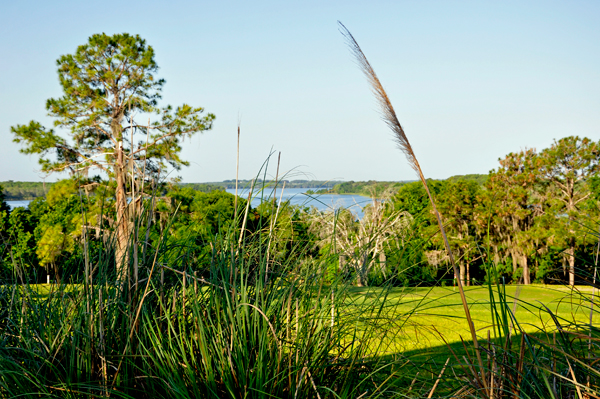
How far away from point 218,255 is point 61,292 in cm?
72

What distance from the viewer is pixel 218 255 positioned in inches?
69.7

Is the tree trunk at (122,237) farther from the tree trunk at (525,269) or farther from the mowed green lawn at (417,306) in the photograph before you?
the tree trunk at (525,269)

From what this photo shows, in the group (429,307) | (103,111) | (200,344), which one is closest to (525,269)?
(103,111)

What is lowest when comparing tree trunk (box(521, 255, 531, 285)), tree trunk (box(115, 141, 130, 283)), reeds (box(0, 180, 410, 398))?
tree trunk (box(521, 255, 531, 285))

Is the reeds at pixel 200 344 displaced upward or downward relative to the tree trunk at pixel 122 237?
downward

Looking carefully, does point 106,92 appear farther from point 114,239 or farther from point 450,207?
point 450,207

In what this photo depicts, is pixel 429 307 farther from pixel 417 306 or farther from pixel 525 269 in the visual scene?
pixel 525 269

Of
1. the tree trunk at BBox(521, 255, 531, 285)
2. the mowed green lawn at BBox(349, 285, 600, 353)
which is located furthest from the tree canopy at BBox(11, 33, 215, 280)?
the tree trunk at BBox(521, 255, 531, 285)

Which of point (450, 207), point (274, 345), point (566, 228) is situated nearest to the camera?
point (274, 345)

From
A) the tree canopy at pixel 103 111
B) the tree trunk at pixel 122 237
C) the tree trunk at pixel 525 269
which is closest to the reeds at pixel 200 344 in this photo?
the tree trunk at pixel 122 237

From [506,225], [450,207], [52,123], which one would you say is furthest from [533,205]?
[52,123]

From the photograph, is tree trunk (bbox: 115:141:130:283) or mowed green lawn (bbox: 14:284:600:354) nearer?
mowed green lawn (bbox: 14:284:600:354)

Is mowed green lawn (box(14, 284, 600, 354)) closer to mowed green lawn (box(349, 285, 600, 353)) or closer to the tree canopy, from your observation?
mowed green lawn (box(349, 285, 600, 353))

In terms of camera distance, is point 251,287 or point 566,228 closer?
point 251,287
